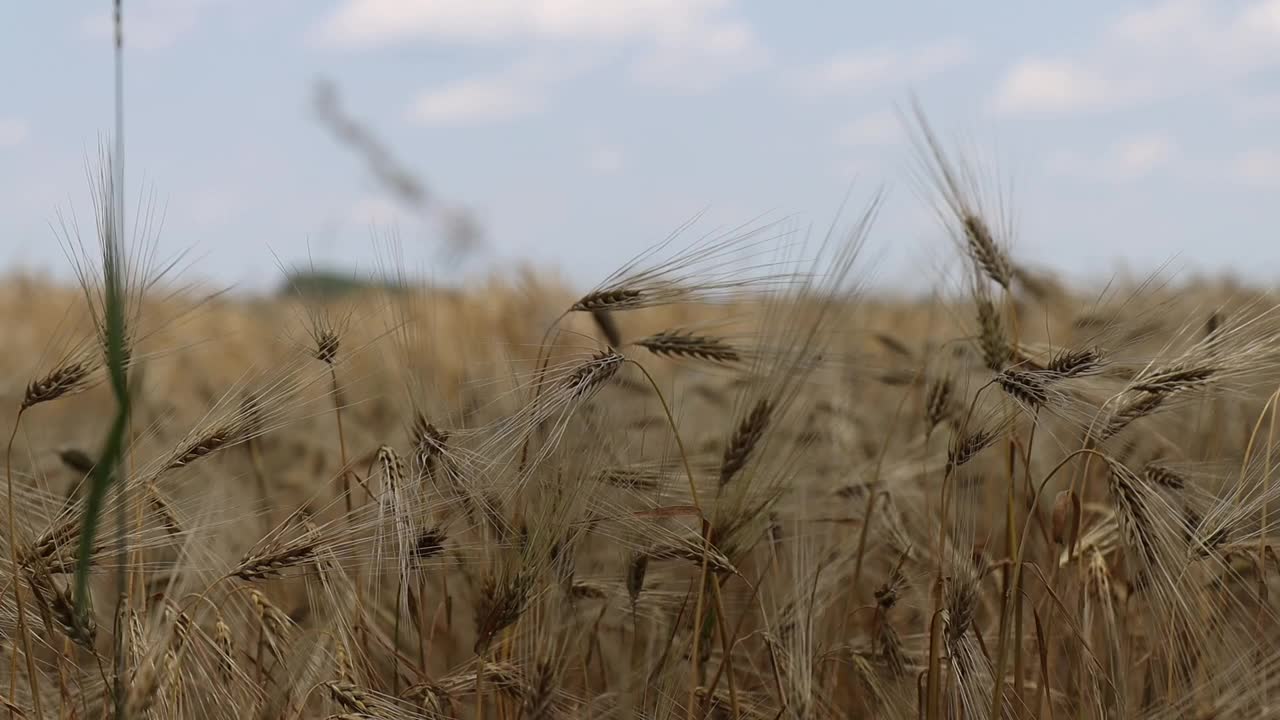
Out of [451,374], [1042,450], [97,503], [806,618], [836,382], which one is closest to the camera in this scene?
[97,503]

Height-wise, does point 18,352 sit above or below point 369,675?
above

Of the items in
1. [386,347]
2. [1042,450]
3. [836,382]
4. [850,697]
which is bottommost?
[850,697]

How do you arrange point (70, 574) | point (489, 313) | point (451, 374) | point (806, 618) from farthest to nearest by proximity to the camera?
1. point (489, 313)
2. point (451, 374)
3. point (806, 618)
4. point (70, 574)

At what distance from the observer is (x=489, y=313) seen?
18.3ft

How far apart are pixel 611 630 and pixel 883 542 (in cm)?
50

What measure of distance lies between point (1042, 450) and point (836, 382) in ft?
1.71

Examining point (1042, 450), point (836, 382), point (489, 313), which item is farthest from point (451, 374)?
point (1042, 450)

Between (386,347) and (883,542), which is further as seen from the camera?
(386,347)

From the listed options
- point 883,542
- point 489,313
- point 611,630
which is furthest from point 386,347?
point 489,313

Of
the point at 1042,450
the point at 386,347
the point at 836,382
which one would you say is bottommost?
the point at 1042,450

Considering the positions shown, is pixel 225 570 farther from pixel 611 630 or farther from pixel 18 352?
pixel 18 352

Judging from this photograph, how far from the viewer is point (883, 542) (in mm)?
1887

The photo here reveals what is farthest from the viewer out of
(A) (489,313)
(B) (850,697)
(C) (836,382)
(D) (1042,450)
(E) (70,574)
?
(A) (489,313)

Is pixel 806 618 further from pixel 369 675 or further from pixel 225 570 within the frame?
pixel 225 570
